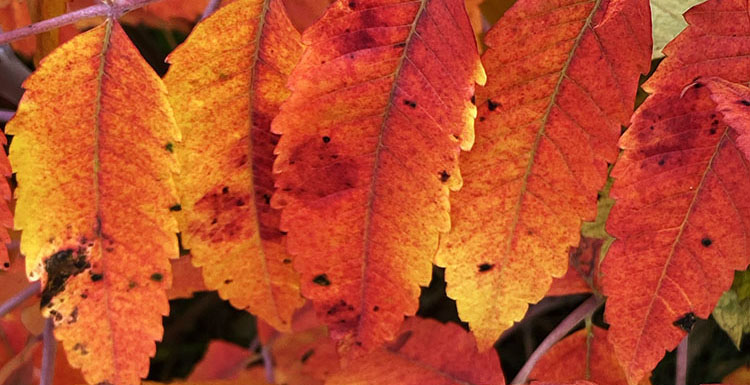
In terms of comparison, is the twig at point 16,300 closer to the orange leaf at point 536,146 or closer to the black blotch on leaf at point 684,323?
the orange leaf at point 536,146

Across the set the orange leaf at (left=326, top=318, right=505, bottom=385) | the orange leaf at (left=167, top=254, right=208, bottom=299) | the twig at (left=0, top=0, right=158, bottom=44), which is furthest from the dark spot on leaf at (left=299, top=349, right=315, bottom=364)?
the twig at (left=0, top=0, right=158, bottom=44)

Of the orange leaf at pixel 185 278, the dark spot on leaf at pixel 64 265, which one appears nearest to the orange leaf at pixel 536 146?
the dark spot on leaf at pixel 64 265

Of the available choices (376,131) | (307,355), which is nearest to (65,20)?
(376,131)

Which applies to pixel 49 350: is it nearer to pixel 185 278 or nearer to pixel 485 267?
pixel 185 278

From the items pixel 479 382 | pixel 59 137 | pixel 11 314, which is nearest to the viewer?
pixel 59 137

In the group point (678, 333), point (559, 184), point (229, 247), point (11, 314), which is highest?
point (11, 314)

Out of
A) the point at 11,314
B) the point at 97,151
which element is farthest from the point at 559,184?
the point at 11,314

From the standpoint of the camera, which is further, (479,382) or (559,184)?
(479,382)

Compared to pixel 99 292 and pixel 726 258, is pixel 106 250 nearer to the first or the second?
pixel 99 292
